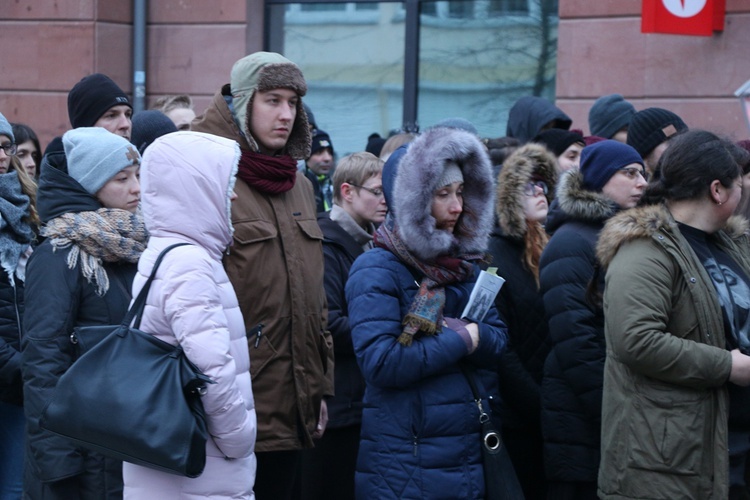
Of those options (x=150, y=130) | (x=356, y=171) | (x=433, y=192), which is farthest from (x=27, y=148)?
(x=433, y=192)

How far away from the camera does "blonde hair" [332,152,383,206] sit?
570 cm

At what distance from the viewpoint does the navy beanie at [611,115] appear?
754 cm

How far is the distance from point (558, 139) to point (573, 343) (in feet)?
7.56

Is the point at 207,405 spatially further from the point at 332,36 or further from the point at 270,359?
the point at 332,36

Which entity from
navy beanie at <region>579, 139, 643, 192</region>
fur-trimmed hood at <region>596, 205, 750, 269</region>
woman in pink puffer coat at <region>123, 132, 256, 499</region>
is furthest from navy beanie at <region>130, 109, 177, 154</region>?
fur-trimmed hood at <region>596, 205, 750, 269</region>

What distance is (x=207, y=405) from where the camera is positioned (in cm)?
348

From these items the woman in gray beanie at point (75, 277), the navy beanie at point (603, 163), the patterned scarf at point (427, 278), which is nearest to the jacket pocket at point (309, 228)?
the patterned scarf at point (427, 278)

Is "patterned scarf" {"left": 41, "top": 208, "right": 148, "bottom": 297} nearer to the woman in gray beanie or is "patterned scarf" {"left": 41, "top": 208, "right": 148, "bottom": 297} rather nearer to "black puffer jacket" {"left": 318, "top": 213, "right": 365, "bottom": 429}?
the woman in gray beanie

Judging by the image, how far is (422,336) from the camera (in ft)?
13.2

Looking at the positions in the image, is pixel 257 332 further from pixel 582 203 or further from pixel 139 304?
pixel 582 203

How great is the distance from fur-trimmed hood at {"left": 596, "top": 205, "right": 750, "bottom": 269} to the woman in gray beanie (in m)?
1.75

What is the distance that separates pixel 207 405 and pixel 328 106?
812 centimetres

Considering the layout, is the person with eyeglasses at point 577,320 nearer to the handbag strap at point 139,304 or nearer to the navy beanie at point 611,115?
the handbag strap at point 139,304

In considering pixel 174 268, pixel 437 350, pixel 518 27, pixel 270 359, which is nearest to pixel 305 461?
pixel 270 359
